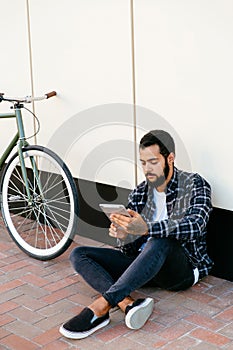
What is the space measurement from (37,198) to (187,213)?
116 centimetres

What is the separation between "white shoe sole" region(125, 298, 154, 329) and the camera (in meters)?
3.38

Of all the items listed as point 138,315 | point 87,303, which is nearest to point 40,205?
point 87,303

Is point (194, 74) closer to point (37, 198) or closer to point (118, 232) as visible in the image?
point (118, 232)

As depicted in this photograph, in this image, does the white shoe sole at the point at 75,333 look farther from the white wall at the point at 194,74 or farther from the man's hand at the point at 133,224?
the white wall at the point at 194,74

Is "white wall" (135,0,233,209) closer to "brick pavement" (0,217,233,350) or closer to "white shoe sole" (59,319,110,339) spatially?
"brick pavement" (0,217,233,350)

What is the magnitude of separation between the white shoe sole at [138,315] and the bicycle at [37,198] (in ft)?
A: 2.76

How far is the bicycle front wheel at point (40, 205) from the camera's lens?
4205 millimetres

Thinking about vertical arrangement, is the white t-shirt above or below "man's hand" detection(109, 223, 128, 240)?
above

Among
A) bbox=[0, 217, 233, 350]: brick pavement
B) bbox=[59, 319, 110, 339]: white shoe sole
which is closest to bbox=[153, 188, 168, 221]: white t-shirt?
bbox=[0, 217, 233, 350]: brick pavement

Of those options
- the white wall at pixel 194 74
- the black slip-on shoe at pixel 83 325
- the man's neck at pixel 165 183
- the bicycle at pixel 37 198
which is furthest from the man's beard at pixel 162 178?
the black slip-on shoe at pixel 83 325

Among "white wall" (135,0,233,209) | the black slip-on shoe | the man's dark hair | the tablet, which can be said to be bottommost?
the black slip-on shoe

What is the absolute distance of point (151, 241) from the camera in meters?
A: 3.51

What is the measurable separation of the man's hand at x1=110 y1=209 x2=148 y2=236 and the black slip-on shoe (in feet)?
1.44

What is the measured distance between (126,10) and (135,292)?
1567mm
